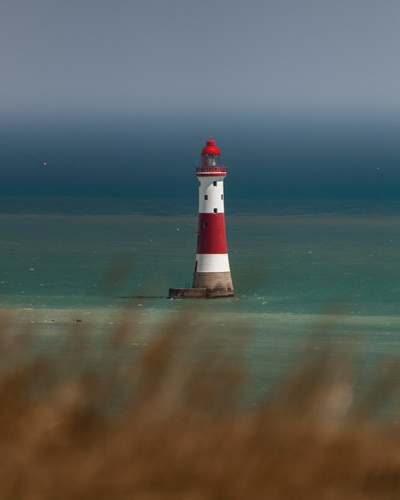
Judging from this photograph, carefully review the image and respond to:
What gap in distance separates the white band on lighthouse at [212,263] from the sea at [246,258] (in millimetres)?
656

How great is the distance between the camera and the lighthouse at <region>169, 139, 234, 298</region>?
2769 cm

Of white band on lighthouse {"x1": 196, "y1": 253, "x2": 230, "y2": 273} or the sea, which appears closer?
the sea

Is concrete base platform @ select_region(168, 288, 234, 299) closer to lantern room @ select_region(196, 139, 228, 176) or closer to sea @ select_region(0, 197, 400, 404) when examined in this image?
sea @ select_region(0, 197, 400, 404)

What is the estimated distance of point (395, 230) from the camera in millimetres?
53250

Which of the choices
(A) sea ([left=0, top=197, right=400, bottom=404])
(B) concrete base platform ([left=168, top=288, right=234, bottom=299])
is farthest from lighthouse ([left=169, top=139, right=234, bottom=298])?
(A) sea ([left=0, top=197, right=400, bottom=404])

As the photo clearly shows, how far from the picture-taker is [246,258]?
141ft

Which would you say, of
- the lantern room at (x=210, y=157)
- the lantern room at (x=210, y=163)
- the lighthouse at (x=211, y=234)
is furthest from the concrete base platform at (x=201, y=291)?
the lantern room at (x=210, y=157)

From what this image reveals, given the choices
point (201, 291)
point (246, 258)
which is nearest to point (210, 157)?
point (201, 291)

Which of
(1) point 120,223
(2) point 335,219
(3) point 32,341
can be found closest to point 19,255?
(1) point 120,223

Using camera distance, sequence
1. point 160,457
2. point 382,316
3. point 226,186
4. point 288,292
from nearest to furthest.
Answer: point 160,457 < point 382,316 < point 288,292 < point 226,186

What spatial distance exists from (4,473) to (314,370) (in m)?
0.47

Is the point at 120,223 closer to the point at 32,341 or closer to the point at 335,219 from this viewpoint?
the point at 335,219

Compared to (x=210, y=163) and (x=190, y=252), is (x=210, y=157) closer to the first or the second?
(x=210, y=163)

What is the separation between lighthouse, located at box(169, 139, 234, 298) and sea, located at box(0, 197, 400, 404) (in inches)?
19.4
